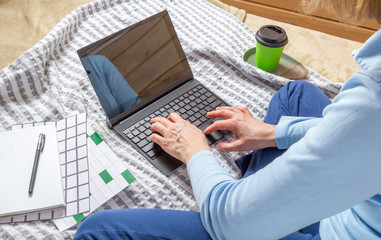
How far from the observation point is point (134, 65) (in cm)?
101

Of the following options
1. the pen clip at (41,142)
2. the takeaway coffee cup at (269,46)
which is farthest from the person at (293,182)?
the takeaway coffee cup at (269,46)

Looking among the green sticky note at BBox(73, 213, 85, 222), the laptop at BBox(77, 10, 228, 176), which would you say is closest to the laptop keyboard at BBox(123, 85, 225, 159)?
the laptop at BBox(77, 10, 228, 176)

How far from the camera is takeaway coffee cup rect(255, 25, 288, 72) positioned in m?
1.17

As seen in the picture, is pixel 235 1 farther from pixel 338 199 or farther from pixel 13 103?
pixel 338 199

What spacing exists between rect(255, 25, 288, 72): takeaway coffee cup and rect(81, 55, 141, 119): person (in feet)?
1.52

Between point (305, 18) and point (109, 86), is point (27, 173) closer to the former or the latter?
point (109, 86)

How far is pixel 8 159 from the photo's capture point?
86cm

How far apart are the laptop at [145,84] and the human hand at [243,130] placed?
0.05 metres

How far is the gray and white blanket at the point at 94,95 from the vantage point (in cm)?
91

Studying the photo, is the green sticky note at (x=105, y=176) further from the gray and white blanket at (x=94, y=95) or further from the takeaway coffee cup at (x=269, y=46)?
the takeaway coffee cup at (x=269, y=46)

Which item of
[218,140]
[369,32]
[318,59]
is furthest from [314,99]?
[369,32]

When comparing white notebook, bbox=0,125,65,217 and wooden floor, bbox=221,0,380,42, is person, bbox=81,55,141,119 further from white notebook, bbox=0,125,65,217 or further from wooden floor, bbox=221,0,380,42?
wooden floor, bbox=221,0,380,42

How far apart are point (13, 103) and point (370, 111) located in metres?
0.96

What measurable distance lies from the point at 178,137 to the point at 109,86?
0.24 meters
